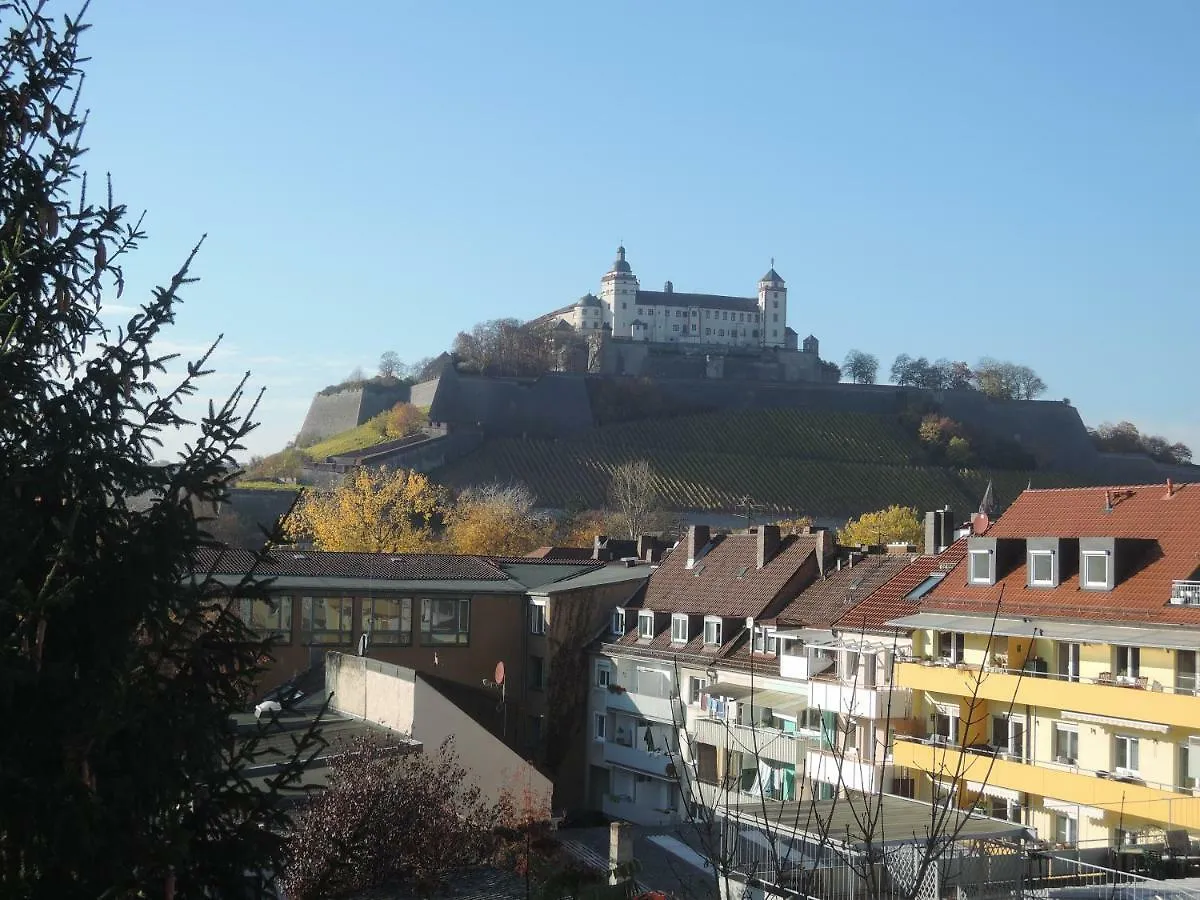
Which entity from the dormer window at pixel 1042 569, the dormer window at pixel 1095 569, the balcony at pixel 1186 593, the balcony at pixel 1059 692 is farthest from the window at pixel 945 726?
the balcony at pixel 1186 593

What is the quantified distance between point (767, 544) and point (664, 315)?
360 ft

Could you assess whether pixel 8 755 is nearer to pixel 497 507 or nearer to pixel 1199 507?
pixel 1199 507

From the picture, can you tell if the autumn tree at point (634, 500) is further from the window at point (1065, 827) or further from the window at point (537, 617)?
the window at point (1065, 827)

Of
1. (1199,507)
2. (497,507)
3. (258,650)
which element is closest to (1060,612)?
(1199,507)

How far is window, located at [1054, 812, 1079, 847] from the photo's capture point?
66.9ft

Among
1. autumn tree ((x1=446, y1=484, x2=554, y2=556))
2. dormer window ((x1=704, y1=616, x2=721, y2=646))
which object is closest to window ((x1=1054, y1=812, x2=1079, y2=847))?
dormer window ((x1=704, y1=616, x2=721, y2=646))

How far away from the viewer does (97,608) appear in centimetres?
519

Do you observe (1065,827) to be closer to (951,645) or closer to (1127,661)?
(1127,661)

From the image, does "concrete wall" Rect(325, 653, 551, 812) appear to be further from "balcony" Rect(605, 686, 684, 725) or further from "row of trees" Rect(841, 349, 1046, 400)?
"row of trees" Rect(841, 349, 1046, 400)

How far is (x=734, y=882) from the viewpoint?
13.0m

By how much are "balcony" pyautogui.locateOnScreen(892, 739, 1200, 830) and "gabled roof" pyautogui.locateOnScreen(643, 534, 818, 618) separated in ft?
24.2

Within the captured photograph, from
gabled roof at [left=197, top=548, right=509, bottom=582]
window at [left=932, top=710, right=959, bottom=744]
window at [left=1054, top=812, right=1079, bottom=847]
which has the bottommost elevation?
window at [left=1054, top=812, right=1079, bottom=847]

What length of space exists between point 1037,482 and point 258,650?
95.3 meters

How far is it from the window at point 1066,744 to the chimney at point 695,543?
1327cm
